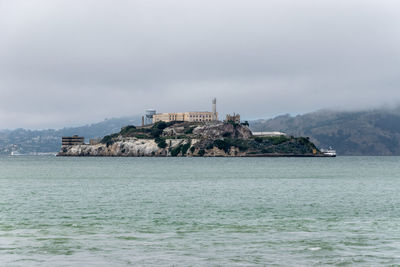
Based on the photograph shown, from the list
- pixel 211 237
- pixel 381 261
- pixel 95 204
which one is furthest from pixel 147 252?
pixel 95 204

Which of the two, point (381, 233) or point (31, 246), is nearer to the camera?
point (31, 246)

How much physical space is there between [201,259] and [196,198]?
43256 mm

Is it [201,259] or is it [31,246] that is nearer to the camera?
[201,259]

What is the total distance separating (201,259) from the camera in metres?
30.4

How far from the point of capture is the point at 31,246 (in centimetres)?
3475

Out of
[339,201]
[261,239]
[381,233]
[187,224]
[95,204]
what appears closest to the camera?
[261,239]

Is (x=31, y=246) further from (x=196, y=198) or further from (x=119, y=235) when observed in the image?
(x=196, y=198)

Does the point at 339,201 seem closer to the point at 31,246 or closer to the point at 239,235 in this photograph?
the point at 239,235

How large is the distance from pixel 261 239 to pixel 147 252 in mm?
8732

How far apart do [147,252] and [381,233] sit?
18197mm

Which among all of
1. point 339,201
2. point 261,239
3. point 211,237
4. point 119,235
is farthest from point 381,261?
point 339,201

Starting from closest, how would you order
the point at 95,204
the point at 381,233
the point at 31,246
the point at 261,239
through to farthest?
the point at 31,246 < the point at 261,239 < the point at 381,233 < the point at 95,204

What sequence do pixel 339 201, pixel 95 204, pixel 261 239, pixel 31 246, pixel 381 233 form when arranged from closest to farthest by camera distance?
pixel 31 246
pixel 261 239
pixel 381 233
pixel 95 204
pixel 339 201

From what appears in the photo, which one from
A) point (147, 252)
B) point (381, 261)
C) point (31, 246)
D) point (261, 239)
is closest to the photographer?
point (381, 261)
